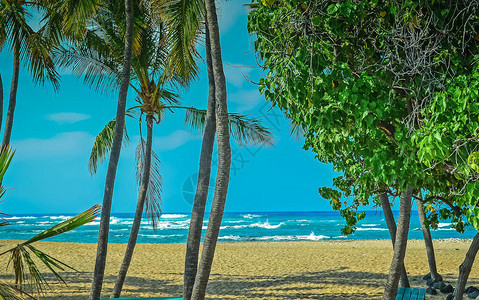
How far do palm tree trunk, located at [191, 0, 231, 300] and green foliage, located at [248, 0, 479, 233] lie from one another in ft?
4.02

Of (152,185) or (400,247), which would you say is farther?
(152,185)

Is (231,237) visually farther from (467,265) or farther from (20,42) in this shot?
(467,265)

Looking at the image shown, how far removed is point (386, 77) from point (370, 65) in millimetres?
299

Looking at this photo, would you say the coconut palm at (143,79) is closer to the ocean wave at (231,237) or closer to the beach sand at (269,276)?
the beach sand at (269,276)

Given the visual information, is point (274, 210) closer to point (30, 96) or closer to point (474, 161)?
point (30, 96)

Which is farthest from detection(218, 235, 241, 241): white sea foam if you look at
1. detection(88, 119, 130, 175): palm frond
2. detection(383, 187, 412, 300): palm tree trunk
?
detection(383, 187, 412, 300): palm tree trunk

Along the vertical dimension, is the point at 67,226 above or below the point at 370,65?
below

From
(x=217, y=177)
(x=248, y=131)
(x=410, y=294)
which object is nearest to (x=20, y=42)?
(x=248, y=131)

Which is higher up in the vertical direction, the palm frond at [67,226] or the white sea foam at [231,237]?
the white sea foam at [231,237]

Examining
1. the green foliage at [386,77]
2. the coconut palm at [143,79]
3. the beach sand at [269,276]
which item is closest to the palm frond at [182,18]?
the coconut palm at [143,79]

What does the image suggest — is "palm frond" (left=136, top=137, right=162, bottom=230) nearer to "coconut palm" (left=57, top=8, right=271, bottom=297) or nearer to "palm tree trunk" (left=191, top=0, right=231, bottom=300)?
"coconut palm" (left=57, top=8, right=271, bottom=297)

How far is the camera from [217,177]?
5.11 m

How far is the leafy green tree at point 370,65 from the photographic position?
3.32 m

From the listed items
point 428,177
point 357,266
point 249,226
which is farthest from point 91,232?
point 428,177
